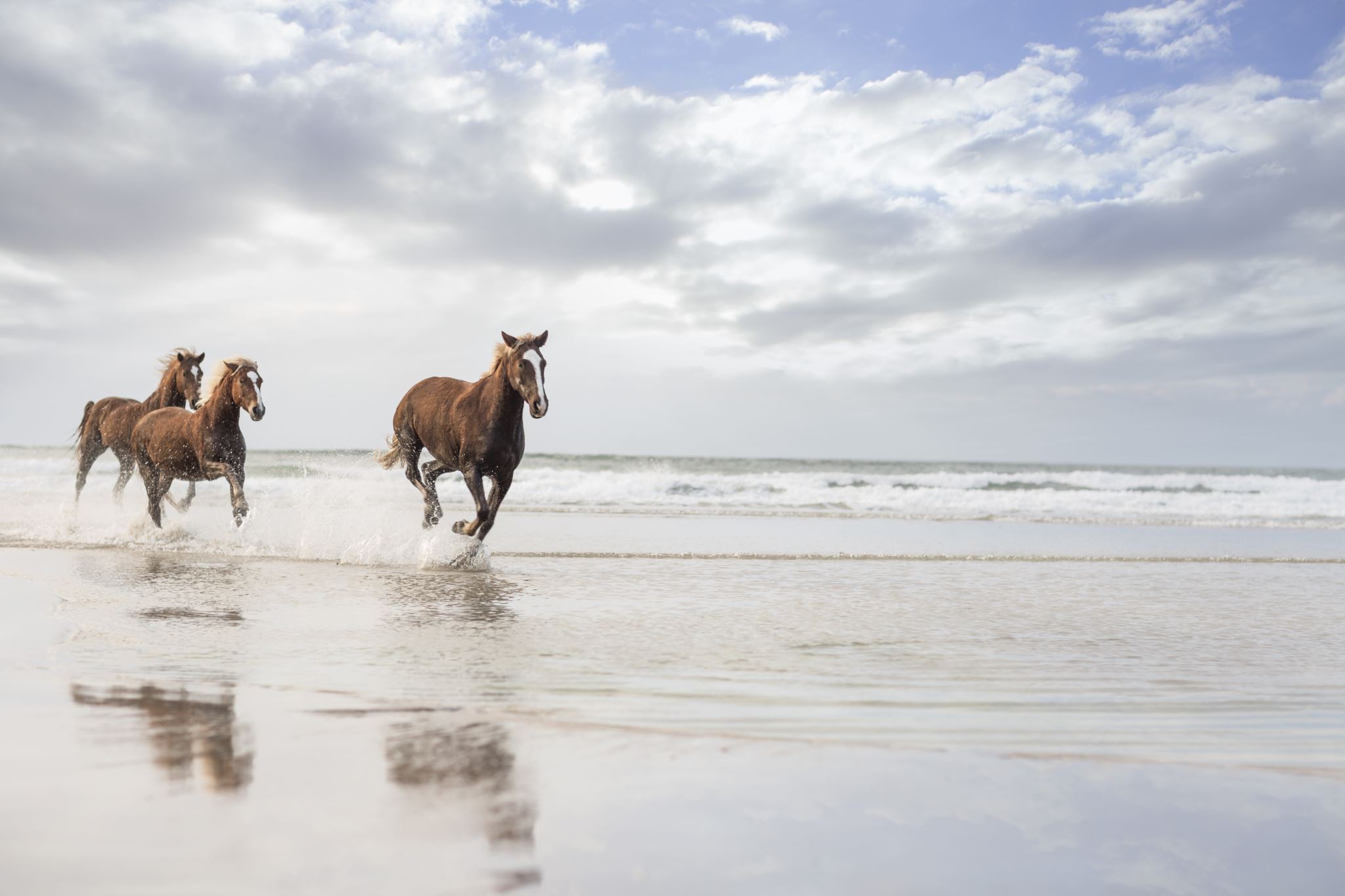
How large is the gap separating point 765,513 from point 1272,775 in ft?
51.1

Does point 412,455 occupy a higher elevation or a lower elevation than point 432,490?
higher

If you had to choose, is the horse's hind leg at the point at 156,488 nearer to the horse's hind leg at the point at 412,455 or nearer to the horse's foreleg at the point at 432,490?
the horse's hind leg at the point at 412,455

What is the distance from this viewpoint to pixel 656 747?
2.88 meters

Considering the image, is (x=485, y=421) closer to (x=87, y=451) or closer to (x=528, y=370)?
(x=528, y=370)

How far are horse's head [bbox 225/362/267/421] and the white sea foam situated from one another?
132 cm

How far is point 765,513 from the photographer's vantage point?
1833cm

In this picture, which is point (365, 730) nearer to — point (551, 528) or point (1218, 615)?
point (1218, 615)

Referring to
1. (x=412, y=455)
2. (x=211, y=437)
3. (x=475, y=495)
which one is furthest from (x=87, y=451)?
(x=475, y=495)

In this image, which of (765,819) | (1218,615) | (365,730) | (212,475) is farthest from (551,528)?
(765,819)

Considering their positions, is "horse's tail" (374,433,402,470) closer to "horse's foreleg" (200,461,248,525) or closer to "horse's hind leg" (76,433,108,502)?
"horse's foreleg" (200,461,248,525)

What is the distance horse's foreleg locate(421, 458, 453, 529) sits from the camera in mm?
9453

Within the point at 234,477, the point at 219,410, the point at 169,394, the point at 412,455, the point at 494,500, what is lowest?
the point at 494,500

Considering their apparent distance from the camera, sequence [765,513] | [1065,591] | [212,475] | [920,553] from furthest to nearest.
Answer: [765,513] → [920,553] → [212,475] → [1065,591]

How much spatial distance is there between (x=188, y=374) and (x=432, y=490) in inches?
168
